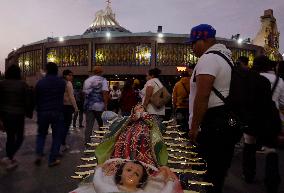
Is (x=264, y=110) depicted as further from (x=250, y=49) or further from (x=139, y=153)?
(x=250, y=49)

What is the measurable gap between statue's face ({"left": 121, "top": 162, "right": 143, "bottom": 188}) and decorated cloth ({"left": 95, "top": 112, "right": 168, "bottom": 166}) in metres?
0.77

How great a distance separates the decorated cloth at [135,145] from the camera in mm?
3420

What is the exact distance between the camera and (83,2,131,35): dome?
208 feet

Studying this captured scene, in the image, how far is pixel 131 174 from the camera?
8.11ft

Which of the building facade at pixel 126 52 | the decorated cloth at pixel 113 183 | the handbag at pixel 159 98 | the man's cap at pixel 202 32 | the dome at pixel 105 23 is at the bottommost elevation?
the decorated cloth at pixel 113 183

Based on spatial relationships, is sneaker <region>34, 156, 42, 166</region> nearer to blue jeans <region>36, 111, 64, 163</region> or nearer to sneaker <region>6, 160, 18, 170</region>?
blue jeans <region>36, 111, 64, 163</region>

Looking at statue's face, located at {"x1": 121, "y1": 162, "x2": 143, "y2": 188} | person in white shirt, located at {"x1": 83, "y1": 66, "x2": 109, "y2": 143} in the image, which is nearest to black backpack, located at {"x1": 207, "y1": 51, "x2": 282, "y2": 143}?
statue's face, located at {"x1": 121, "y1": 162, "x2": 143, "y2": 188}

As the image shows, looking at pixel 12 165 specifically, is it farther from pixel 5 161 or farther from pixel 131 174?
pixel 131 174

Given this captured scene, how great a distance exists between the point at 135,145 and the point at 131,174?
1.17m

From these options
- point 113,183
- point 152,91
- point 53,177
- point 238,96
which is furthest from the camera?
point 152,91

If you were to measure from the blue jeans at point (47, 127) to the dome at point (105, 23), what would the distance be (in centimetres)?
5633

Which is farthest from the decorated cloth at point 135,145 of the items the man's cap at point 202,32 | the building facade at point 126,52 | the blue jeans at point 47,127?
the building facade at point 126,52

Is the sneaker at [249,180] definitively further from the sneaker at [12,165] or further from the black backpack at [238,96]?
the sneaker at [12,165]

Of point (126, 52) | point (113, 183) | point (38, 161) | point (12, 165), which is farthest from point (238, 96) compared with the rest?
point (126, 52)
